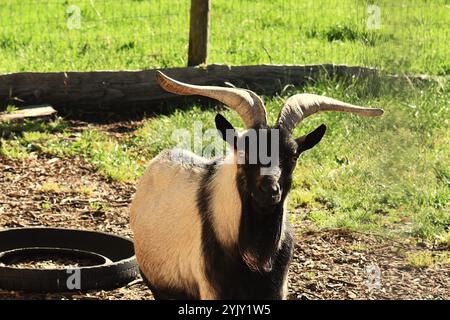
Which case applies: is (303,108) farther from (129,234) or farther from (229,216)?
(129,234)

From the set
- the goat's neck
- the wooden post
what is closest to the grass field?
the wooden post

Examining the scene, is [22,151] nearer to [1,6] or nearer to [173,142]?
[173,142]

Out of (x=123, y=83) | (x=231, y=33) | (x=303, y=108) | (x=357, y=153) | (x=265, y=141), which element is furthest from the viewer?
(x=231, y=33)

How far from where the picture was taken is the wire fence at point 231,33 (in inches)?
458

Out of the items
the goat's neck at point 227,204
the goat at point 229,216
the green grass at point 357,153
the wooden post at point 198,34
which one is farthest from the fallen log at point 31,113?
the goat's neck at point 227,204

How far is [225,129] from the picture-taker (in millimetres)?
5770

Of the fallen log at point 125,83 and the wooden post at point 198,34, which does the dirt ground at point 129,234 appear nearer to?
the fallen log at point 125,83

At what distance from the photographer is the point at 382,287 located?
7133mm

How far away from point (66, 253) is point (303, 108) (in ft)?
8.38

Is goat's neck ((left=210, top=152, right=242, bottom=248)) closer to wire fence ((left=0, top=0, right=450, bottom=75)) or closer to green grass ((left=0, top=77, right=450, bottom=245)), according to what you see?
→ green grass ((left=0, top=77, right=450, bottom=245))

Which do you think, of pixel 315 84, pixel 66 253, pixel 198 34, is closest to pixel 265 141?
pixel 66 253

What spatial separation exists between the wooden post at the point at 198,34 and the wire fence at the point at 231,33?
0.47 m

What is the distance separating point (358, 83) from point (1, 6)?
17.4 feet

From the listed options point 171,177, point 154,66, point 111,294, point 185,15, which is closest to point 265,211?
point 171,177
